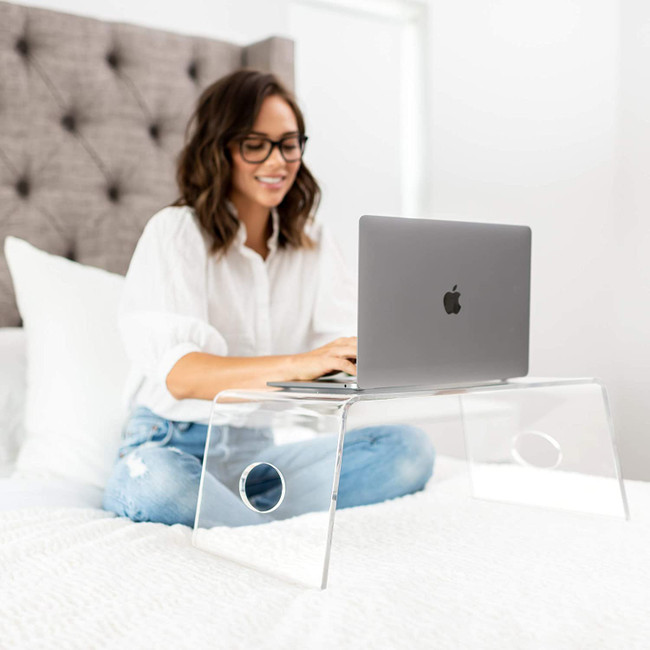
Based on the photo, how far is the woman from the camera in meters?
1.11

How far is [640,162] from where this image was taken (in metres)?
1.99

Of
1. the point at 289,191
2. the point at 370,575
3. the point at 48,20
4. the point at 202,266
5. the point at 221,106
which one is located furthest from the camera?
the point at 48,20

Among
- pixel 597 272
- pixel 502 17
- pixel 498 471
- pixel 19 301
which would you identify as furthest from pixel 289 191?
pixel 502 17

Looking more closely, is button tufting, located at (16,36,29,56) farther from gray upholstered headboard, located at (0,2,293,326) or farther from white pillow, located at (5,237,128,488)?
white pillow, located at (5,237,128,488)

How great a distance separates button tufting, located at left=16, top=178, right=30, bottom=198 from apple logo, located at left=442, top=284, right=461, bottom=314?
117 centimetres

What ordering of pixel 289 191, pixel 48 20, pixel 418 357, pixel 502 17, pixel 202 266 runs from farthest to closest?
pixel 502 17 → pixel 48 20 → pixel 289 191 → pixel 202 266 → pixel 418 357

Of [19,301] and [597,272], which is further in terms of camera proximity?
[597,272]

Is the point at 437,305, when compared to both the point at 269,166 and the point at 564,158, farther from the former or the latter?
the point at 564,158

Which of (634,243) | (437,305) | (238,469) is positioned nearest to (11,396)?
(238,469)

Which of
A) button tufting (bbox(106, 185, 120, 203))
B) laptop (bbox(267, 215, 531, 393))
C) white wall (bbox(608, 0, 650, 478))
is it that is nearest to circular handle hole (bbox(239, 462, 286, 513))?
laptop (bbox(267, 215, 531, 393))

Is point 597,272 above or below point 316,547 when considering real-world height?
above

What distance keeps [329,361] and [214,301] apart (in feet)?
1.63

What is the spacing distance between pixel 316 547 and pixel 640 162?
4.92ft

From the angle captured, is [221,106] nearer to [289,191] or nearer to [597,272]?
[289,191]
